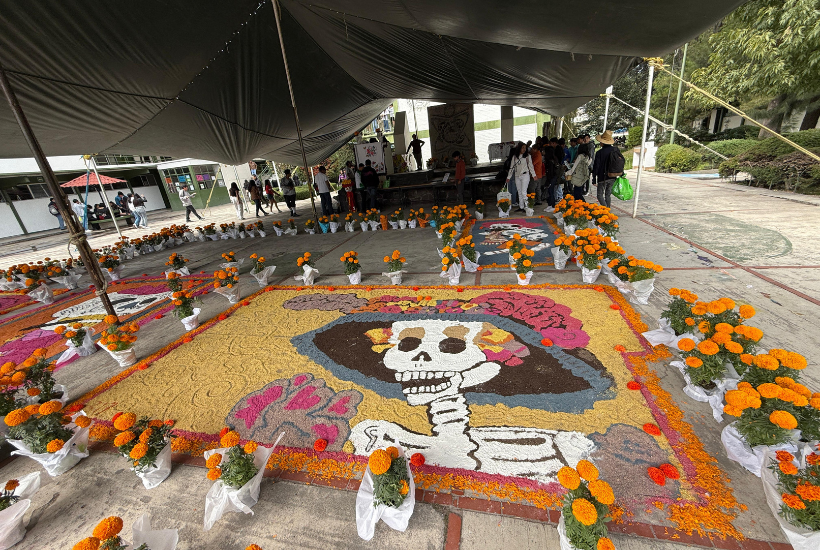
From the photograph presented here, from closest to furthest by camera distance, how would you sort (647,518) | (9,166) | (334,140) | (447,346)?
(647,518)
(447,346)
(334,140)
(9,166)

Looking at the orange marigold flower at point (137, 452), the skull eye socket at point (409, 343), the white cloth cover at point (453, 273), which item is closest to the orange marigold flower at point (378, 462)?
the orange marigold flower at point (137, 452)

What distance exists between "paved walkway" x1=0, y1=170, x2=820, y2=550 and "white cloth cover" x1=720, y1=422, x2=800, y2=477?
0.06 m

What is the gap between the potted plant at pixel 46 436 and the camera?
8.31ft

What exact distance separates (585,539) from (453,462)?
3.10 ft

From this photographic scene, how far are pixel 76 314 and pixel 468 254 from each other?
7415 millimetres

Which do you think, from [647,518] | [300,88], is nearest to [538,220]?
[300,88]

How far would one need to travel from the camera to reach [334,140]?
14.1 meters

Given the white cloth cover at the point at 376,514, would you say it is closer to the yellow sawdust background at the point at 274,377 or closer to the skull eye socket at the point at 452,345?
the yellow sawdust background at the point at 274,377

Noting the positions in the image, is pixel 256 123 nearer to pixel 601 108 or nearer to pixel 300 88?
pixel 300 88

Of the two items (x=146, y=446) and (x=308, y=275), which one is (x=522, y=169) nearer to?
(x=308, y=275)

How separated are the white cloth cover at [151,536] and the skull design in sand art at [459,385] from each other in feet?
4.00

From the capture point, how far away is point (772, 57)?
442 inches

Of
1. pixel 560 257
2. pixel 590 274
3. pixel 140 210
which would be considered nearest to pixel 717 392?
pixel 590 274

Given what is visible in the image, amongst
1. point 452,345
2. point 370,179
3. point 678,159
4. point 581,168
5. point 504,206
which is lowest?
point 452,345
